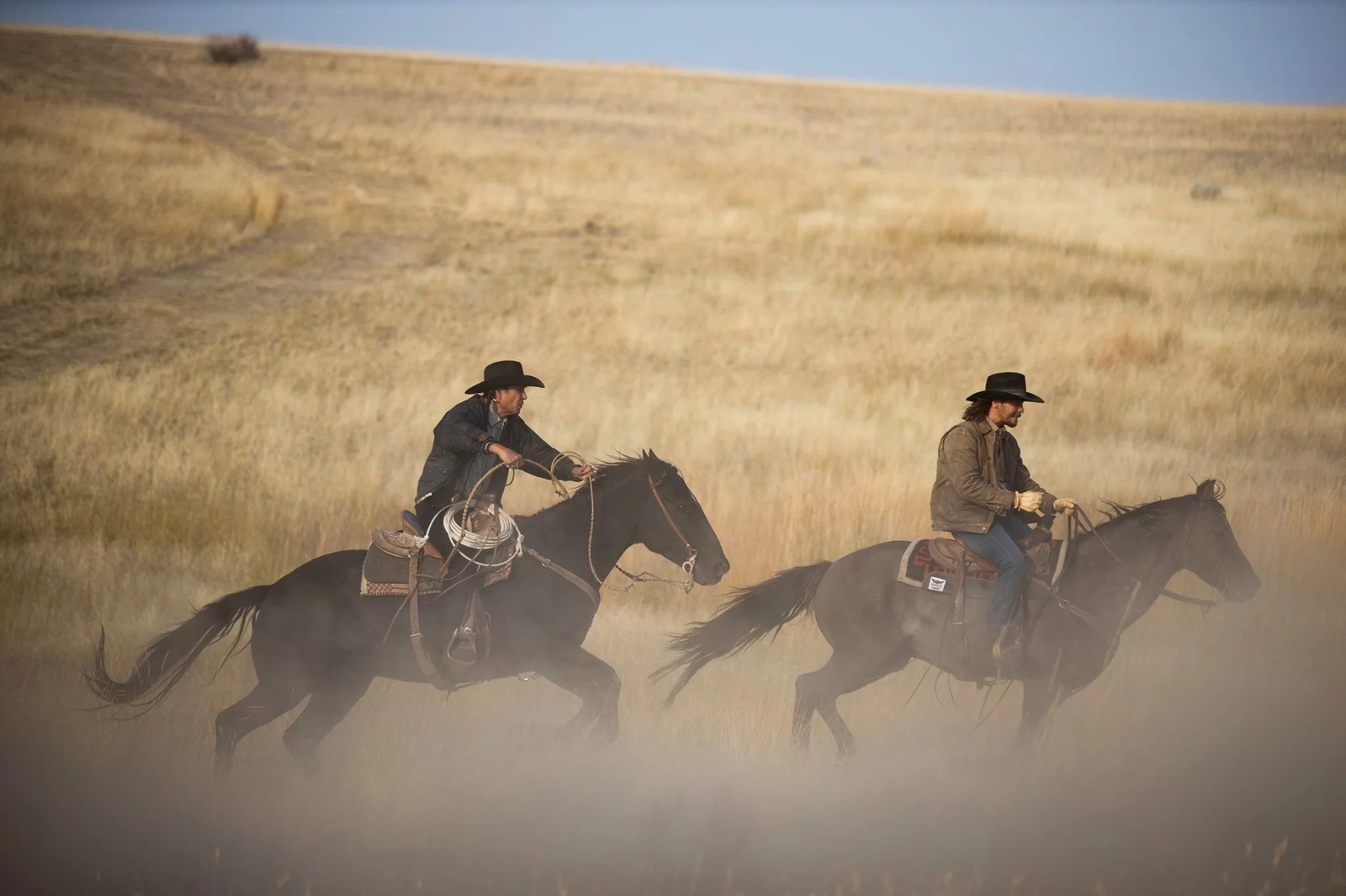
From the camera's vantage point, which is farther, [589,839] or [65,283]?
[65,283]

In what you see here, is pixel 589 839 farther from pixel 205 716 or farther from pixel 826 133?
pixel 826 133

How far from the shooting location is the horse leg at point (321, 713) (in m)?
8.05

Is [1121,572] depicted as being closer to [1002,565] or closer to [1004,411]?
[1002,565]

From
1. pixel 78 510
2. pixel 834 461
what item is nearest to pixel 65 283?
pixel 78 510

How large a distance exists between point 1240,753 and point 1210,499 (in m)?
2.24

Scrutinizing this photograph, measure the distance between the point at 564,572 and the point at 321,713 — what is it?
181 centimetres

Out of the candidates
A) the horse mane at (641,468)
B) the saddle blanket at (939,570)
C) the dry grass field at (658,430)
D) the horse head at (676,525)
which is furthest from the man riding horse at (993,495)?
the horse mane at (641,468)

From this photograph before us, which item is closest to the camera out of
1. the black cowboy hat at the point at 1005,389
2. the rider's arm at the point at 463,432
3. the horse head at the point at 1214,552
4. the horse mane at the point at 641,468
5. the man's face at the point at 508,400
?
the rider's arm at the point at 463,432

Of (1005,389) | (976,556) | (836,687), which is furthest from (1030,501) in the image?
(836,687)

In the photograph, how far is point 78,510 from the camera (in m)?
13.9

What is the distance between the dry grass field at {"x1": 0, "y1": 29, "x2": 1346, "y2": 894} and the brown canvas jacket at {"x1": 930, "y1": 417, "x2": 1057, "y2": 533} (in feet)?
6.29

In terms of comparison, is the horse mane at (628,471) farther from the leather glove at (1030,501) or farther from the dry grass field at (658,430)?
the leather glove at (1030,501)

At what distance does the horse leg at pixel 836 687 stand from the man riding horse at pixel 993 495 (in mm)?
859

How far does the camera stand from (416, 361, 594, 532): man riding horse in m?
7.97
